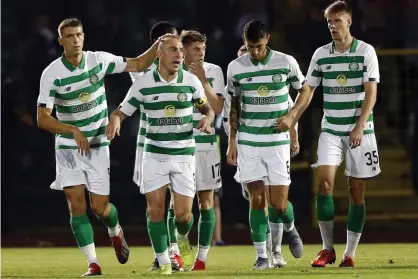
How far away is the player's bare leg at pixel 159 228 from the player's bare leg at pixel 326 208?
4.35ft

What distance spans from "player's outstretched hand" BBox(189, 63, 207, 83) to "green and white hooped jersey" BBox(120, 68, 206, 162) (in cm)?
41

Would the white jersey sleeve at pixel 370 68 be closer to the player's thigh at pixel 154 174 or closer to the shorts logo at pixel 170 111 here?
the shorts logo at pixel 170 111

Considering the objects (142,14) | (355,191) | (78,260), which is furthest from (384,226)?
(355,191)

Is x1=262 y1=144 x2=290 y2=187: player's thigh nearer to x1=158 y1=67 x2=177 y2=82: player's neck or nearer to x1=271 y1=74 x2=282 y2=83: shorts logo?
x1=271 y1=74 x2=282 y2=83: shorts logo

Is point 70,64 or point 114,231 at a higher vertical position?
point 70,64

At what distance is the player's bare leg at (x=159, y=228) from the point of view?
11.8 metres

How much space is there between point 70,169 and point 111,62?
34.8 inches

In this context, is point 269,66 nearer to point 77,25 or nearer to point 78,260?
point 77,25

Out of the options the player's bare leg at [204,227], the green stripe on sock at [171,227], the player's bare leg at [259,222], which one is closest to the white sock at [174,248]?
the green stripe on sock at [171,227]

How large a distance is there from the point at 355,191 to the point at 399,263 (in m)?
0.88

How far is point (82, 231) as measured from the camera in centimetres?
1212

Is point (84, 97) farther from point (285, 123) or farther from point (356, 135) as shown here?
point (356, 135)

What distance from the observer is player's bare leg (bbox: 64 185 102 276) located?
12.1 m

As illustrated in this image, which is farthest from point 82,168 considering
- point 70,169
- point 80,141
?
point 80,141
